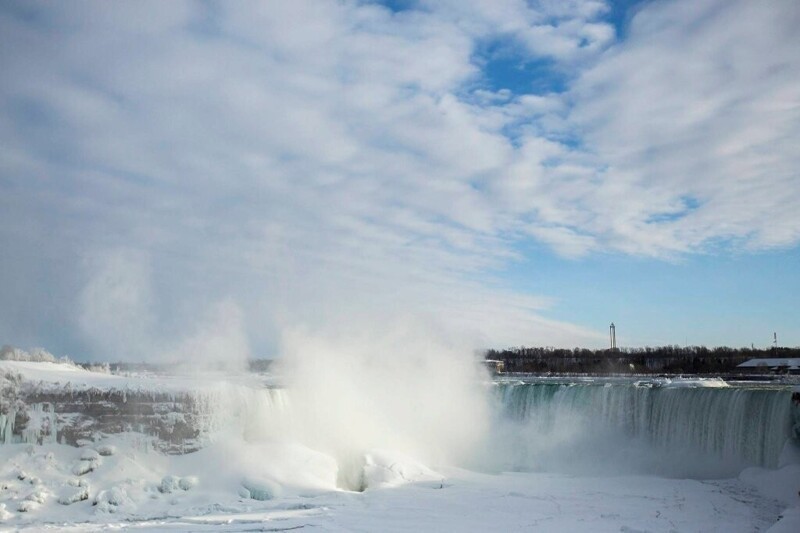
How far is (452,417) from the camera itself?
30.8m

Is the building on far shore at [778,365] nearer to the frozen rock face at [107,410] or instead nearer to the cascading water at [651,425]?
the cascading water at [651,425]

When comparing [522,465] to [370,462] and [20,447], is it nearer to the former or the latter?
[370,462]

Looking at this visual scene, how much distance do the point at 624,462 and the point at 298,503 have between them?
14185 millimetres

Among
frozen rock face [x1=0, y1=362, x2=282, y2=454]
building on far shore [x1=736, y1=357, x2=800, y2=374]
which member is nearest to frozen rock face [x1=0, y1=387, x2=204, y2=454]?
frozen rock face [x1=0, y1=362, x2=282, y2=454]

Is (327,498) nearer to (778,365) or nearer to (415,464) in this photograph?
(415,464)

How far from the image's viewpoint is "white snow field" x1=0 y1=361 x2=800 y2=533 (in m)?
16.6

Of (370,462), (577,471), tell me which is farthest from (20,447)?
(577,471)

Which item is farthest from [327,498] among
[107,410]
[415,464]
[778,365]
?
[778,365]

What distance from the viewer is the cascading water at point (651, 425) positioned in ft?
73.2

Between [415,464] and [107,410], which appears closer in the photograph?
[107,410]

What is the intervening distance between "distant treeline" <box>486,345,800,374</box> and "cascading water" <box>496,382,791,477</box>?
46.8m

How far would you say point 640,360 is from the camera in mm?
88188

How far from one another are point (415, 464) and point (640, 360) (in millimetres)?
72509

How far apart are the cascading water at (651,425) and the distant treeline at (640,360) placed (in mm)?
46773
